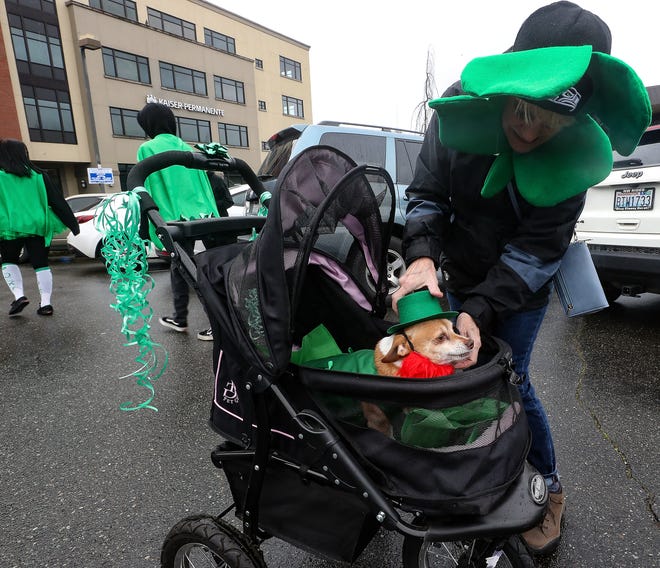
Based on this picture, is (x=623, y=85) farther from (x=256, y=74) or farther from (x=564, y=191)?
(x=256, y=74)

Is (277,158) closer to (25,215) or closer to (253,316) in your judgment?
(25,215)

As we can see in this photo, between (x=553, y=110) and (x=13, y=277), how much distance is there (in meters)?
5.86

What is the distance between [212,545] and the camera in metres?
1.27

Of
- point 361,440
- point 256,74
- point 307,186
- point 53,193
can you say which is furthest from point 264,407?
point 256,74

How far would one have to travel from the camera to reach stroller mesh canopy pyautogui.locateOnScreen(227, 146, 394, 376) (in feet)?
3.66

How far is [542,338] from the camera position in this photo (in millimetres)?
3945

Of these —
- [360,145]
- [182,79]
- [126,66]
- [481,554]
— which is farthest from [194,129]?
[481,554]

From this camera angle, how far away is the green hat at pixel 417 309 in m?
1.17

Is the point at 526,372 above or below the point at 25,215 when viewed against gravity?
below

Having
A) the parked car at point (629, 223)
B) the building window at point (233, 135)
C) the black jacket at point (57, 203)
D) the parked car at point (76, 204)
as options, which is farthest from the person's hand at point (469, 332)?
the building window at point (233, 135)

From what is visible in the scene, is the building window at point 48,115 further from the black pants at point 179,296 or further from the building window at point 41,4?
the black pants at point 179,296

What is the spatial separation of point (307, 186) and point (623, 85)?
895 mm

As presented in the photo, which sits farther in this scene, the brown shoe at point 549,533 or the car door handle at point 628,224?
the car door handle at point 628,224

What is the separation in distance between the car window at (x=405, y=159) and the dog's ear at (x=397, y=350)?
4.14 metres
